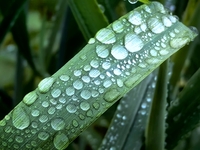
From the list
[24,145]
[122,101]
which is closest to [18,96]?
[122,101]

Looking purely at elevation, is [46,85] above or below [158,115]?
above

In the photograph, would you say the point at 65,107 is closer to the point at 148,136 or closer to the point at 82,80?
the point at 82,80

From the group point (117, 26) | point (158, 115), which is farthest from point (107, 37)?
point (158, 115)

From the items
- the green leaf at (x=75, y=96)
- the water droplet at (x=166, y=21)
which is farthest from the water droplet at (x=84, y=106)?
the water droplet at (x=166, y=21)

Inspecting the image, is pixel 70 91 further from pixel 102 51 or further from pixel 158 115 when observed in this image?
pixel 158 115

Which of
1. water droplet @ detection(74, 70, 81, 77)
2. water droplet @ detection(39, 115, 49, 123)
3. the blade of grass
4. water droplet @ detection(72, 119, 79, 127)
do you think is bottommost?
the blade of grass

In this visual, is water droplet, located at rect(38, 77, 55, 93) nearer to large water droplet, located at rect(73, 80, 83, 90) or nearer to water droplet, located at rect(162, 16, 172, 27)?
large water droplet, located at rect(73, 80, 83, 90)

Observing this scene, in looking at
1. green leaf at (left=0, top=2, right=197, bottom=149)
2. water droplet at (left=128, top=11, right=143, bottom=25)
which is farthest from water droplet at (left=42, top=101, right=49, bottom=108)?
water droplet at (left=128, top=11, right=143, bottom=25)

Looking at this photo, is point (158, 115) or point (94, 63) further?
point (158, 115)
